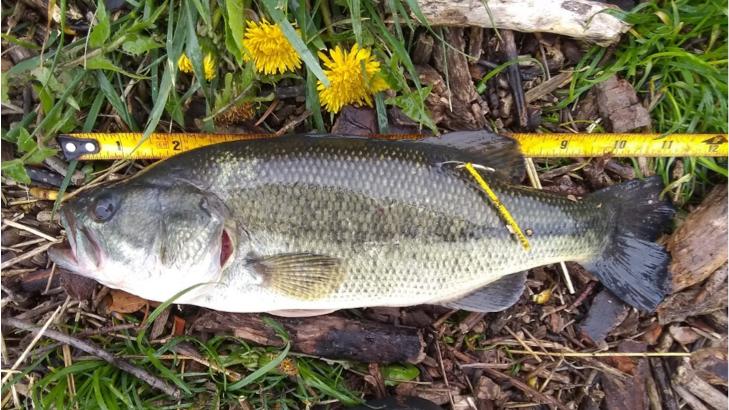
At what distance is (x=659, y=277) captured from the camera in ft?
12.0

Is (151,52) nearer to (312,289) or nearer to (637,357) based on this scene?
(312,289)

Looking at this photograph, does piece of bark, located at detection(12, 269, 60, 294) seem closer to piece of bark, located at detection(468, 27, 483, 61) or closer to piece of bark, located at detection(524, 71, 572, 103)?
piece of bark, located at detection(468, 27, 483, 61)

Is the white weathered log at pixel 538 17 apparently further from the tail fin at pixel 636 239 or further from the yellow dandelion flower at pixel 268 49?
the tail fin at pixel 636 239

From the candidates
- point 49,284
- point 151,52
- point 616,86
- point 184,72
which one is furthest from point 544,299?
point 49,284

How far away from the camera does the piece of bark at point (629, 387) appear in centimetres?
379

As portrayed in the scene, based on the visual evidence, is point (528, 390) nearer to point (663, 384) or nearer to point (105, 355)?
point (663, 384)

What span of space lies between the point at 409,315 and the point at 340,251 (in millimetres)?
923

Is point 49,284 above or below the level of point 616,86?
below

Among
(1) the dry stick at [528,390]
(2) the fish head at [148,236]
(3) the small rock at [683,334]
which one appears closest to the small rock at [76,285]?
(2) the fish head at [148,236]

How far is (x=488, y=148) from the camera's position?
346 centimetres

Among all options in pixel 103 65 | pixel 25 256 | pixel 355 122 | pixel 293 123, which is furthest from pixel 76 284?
pixel 355 122

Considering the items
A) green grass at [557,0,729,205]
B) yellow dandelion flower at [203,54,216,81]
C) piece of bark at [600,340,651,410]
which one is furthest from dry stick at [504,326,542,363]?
yellow dandelion flower at [203,54,216,81]

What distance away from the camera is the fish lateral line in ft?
10.9

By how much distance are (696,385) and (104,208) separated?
4221 mm
